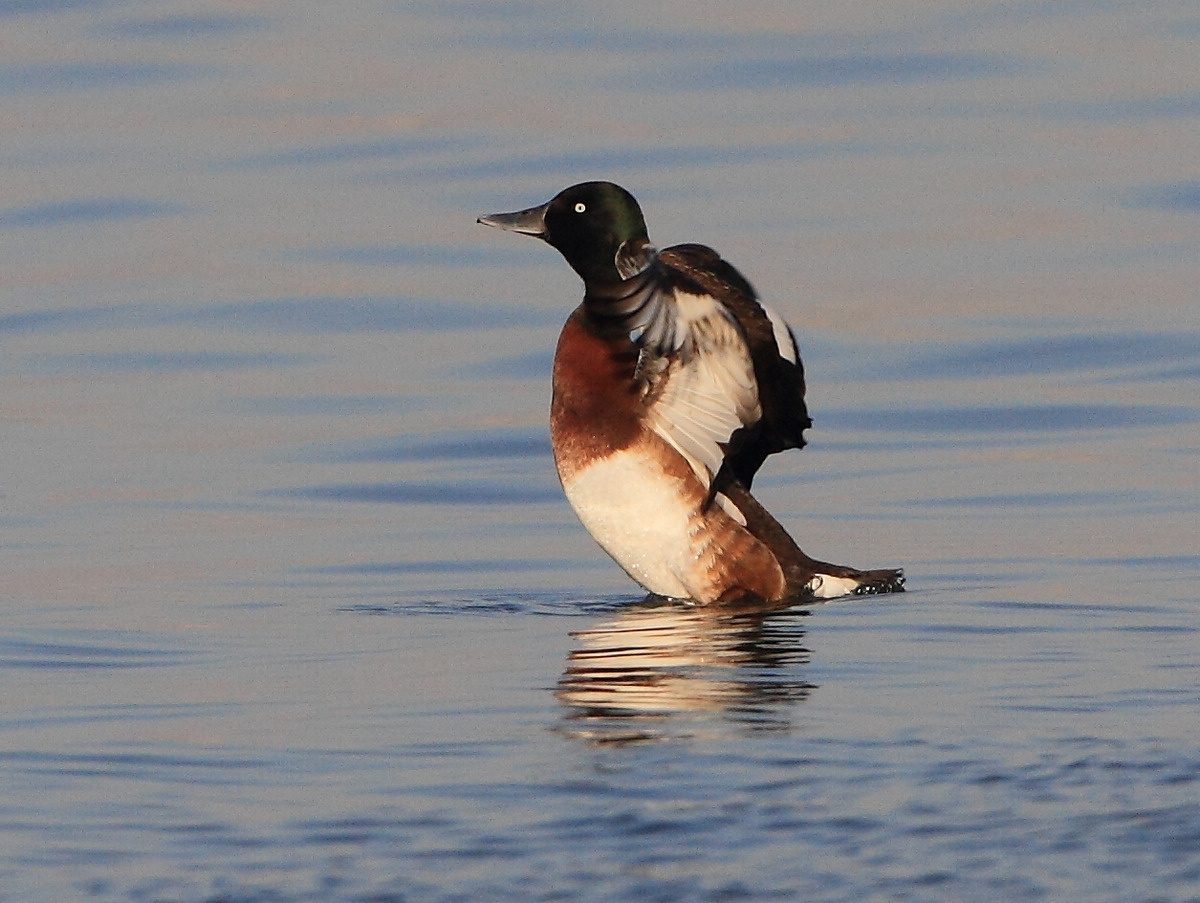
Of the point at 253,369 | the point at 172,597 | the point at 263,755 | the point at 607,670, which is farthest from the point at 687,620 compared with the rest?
the point at 253,369

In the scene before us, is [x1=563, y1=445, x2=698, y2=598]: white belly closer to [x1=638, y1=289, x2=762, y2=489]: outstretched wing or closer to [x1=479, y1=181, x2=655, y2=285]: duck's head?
[x1=638, y1=289, x2=762, y2=489]: outstretched wing

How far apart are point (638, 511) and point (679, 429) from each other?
0.32 m

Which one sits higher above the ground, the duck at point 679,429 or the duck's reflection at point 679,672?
the duck at point 679,429

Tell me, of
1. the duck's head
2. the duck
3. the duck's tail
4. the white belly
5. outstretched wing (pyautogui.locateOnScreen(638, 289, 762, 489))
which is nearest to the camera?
outstretched wing (pyautogui.locateOnScreen(638, 289, 762, 489))

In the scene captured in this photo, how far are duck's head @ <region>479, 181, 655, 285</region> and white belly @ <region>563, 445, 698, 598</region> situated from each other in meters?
0.78

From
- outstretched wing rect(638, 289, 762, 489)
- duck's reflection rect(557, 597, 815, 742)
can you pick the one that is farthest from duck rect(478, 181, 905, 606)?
duck's reflection rect(557, 597, 815, 742)

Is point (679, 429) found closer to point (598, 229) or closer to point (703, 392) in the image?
point (703, 392)

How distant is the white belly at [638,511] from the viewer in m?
9.00

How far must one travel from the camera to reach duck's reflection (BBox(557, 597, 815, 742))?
22.0 feet

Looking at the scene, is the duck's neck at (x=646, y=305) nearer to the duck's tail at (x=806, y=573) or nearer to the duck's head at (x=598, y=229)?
the duck's head at (x=598, y=229)

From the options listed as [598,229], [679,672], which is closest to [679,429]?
[598,229]

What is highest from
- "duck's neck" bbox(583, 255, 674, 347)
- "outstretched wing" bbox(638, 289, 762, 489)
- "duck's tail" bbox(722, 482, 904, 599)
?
"duck's neck" bbox(583, 255, 674, 347)

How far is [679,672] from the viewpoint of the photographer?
7.53 metres

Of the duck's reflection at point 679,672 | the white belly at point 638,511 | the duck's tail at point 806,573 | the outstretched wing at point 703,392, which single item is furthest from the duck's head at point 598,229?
the duck's reflection at point 679,672
